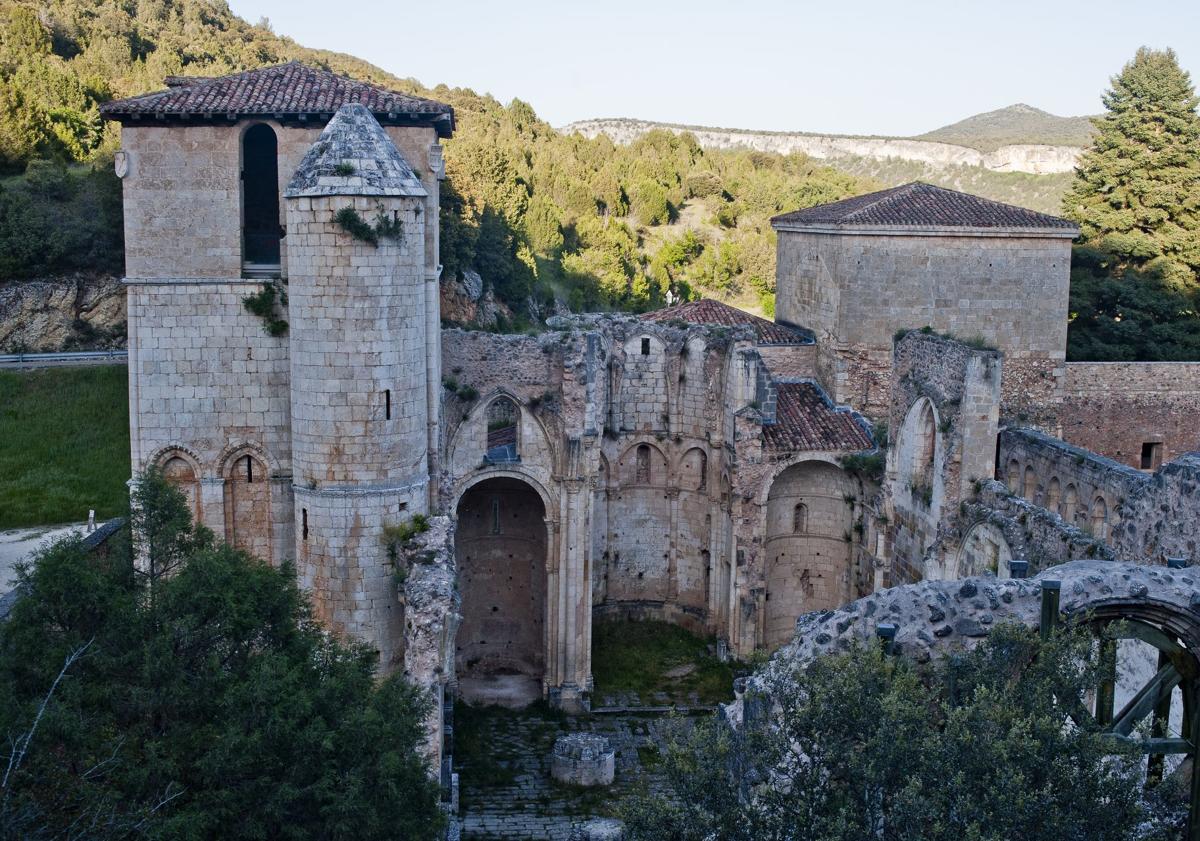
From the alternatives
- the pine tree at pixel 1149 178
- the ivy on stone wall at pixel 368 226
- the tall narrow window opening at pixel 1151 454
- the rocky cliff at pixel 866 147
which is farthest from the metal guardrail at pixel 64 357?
the rocky cliff at pixel 866 147

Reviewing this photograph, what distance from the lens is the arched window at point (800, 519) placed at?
27.1 metres

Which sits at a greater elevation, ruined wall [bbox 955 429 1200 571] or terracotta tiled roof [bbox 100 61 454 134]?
terracotta tiled roof [bbox 100 61 454 134]

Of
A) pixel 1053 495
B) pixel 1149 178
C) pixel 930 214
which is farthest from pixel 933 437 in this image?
pixel 1149 178

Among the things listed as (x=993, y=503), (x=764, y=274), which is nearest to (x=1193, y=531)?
(x=993, y=503)

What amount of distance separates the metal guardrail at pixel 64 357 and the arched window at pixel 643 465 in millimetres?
14815

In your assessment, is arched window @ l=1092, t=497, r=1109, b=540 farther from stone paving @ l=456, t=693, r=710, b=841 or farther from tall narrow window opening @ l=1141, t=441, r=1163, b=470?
tall narrow window opening @ l=1141, t=441, r=1163, b=470

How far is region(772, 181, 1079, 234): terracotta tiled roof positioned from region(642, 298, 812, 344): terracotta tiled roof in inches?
101

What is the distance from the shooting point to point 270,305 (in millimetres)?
20406

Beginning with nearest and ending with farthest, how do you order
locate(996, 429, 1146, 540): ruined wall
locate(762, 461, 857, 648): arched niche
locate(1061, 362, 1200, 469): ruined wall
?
locate(996, 429, 1146, 540): ruined wall, locate(762, 461, 857, 648): arched niche, locate(1061, 362, 1200, 469): ruined wall

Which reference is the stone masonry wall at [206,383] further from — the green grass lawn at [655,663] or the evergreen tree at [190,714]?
the green grass lawn at [655,663]

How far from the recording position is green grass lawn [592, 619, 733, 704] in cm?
2473

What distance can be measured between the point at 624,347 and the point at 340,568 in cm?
1005

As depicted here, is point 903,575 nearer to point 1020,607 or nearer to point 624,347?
point 624,347

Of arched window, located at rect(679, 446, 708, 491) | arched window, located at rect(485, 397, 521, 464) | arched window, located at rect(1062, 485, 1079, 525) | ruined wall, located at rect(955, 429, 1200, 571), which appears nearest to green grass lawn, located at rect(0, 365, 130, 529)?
arched window, located at rect(485, 397, 521, 464)
